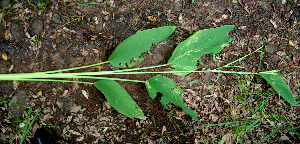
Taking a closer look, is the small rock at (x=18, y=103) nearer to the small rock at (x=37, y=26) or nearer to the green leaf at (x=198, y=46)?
the small rock at (x=37, y=26)

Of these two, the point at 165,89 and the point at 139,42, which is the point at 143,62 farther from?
the point at 165,89

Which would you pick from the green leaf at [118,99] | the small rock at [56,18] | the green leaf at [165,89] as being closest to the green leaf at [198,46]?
the green leaf at [165,89]

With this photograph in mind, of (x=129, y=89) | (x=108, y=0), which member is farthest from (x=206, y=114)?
(x=108, y=0)

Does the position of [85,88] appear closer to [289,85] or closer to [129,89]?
[129,89]

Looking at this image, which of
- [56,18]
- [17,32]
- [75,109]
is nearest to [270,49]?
[75,109]

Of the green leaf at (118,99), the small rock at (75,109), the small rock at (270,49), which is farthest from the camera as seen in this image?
the small rock at (270,49)

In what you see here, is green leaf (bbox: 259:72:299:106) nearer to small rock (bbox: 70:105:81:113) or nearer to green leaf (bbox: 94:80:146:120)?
green leaf (bbox: 94:80:146:120)

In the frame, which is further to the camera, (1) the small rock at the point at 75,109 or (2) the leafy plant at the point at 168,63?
(1) the small rock at the point at 75,109

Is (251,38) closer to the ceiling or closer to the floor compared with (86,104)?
closer to the ceiling
